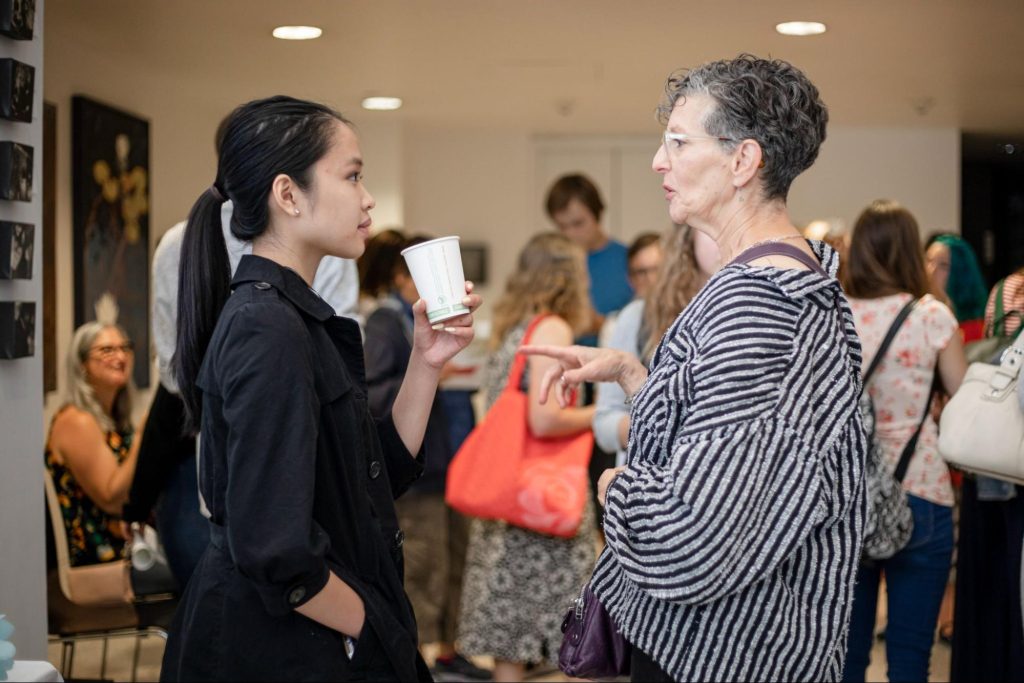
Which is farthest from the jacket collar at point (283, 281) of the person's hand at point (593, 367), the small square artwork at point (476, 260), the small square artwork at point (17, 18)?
the small square artwork at point (476, 260)

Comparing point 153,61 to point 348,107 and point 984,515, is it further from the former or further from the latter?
point 984,515

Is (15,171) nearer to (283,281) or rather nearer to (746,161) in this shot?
(283,281)

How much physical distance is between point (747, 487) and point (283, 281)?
66cm

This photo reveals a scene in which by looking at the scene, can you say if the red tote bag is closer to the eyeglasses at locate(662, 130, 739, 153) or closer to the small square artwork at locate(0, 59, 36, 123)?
the small square artwork at locate(0, 59, 36, 123)

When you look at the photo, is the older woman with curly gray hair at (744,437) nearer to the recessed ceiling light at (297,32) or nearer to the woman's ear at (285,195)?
the woman's ear at (285,195)

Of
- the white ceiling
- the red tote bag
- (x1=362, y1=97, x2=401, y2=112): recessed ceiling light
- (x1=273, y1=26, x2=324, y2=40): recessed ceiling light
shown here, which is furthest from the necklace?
(x1=362, y1=97, x2=401, y2=112): recessed ceiling light

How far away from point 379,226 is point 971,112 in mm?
3617

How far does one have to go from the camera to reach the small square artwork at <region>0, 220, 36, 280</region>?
2232mm

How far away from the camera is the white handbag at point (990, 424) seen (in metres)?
2.30

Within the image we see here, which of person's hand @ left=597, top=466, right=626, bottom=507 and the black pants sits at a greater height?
person's hand @ left=597, top=466, right=626, bottom=507

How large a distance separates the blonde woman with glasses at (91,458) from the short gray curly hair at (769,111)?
230cm

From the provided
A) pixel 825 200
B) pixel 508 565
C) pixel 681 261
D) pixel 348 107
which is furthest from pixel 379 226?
pixel 681 261

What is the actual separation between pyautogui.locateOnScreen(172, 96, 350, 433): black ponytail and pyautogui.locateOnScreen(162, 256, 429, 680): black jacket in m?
0.11

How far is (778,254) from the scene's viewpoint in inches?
59.3
